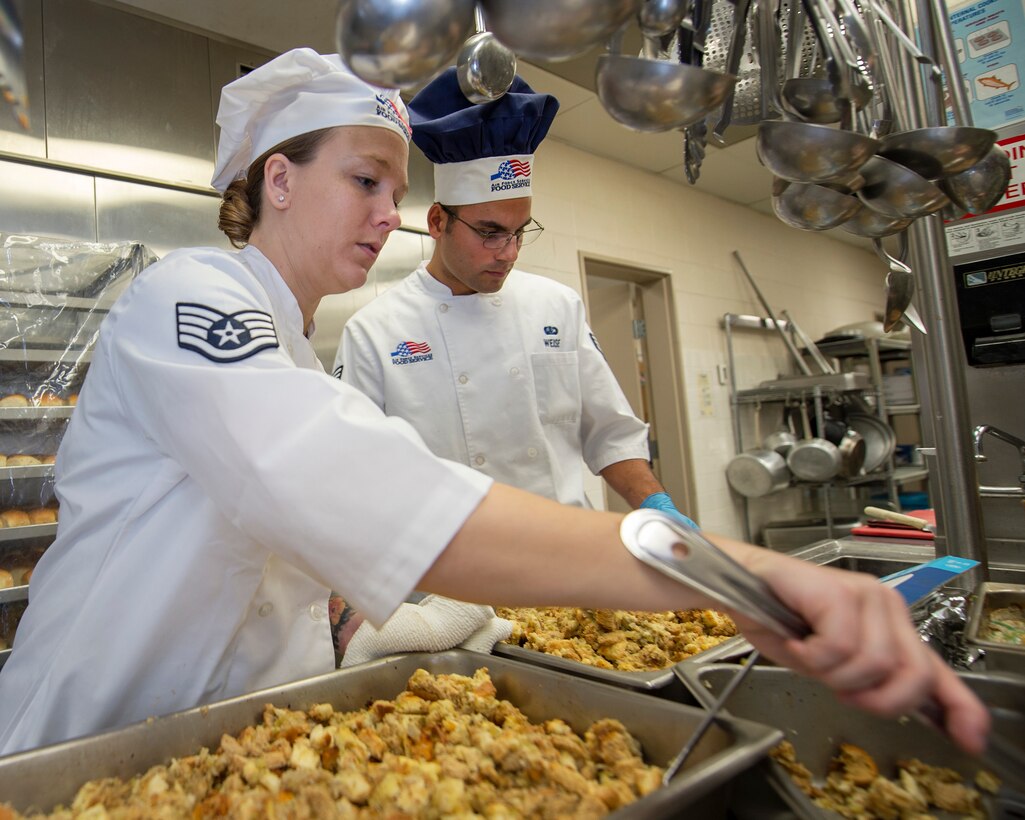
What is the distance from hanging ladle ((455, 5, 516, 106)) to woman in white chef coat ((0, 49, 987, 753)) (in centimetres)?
16

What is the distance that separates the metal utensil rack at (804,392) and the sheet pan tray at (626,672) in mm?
3782

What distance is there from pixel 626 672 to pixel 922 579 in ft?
1.51

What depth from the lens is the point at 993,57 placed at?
192cm

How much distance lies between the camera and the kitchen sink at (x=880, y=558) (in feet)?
4.94

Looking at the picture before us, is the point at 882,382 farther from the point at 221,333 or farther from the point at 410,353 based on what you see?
the point at 221,333

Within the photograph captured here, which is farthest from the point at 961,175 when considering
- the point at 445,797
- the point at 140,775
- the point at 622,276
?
the point at 622,276

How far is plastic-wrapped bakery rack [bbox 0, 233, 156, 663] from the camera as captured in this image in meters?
1.77

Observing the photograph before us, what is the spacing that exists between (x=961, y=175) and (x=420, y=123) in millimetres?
1204

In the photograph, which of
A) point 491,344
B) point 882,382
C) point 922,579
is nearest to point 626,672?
point 922,579

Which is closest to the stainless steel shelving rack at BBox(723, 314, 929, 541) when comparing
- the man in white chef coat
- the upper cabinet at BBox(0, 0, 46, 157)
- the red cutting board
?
the red cutting board

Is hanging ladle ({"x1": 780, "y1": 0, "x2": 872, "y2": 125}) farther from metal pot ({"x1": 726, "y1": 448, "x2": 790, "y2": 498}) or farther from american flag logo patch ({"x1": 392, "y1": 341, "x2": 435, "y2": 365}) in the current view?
metal pot ({"x1": 726, "y1": 448, "x2": 790, "y2": 498})

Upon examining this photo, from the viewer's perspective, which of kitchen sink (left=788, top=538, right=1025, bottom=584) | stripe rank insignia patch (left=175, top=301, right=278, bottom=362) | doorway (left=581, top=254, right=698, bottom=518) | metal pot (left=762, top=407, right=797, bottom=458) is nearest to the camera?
stripe rank insignia patch (left=175, top=301, right=278, bottom=362)

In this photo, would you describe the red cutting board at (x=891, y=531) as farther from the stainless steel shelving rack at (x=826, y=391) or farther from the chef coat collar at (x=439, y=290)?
the stainless steel shelving rack at (x=826, y=391)

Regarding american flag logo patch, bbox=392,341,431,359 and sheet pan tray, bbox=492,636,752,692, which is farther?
american flag logo patch, bbox=392,341,431,359
